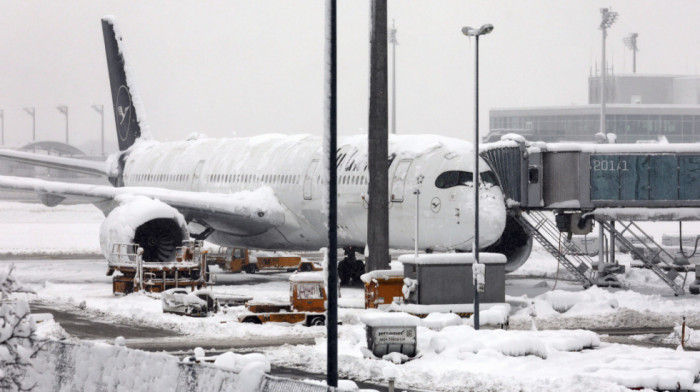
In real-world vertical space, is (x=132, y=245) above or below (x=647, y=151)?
below

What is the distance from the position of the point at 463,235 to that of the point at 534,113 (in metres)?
144

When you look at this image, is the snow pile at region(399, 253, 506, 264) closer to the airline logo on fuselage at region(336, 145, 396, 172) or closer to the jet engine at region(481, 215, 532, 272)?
the airline logo on fuselage at region(336, 145, 396, 172)

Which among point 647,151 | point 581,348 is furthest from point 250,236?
point 581,348

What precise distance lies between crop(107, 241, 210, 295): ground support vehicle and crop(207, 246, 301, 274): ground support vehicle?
9.36m

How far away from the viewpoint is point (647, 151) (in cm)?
3653

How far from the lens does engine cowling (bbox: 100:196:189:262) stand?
36.2 meters

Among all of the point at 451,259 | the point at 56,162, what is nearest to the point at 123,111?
the point at 56,162

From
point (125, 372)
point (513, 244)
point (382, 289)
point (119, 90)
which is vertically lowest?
point (125, 372)

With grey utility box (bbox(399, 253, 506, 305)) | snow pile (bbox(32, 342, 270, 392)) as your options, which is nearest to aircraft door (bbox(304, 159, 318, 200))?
grey utility box (bbox(399, 253, 506, 305))

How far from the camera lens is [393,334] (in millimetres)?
22953

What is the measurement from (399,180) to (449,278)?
17.7 ft

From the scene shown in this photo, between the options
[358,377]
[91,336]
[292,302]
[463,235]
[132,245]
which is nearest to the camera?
[358,377]

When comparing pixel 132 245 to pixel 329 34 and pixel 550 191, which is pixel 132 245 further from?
pixel 329 34

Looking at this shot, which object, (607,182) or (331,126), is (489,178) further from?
(331,126)
